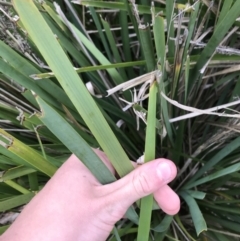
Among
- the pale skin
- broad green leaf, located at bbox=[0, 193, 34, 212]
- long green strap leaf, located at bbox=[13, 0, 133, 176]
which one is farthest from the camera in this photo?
broad green leaf, located at bbox=[0, 193, 34, 212]

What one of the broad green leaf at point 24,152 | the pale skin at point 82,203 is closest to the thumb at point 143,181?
the pale skin at point 82,203

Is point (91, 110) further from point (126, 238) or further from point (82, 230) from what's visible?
point (126, 238)

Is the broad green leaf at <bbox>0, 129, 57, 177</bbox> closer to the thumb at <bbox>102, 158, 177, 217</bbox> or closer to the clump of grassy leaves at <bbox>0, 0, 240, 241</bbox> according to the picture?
the clump of grassy leaves at <bbox>0, 0, 240, 241</bbox>

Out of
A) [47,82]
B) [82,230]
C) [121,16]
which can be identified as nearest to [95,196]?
[82,230]

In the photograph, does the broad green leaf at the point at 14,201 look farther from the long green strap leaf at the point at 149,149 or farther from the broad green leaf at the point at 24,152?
the long green strap leaf at the point at 149,149

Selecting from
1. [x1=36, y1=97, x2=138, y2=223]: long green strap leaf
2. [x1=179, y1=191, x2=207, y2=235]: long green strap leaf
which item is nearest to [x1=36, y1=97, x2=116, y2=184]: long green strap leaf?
[x1=36, y1=97, x2=138, y2=223]: long green strap leaf

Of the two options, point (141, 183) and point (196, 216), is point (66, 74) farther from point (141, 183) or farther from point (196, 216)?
point (196, 216)

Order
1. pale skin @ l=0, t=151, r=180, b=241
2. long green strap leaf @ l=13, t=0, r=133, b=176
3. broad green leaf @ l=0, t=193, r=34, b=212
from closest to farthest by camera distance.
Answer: long green strap leaf @ l=13, t=0, r=133, b=176, pale skin @ l=0, t=151, r=180, b=241, broad green leaf @ l=0, t=193, r=34, b=212

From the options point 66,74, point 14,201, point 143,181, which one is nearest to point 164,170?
point 143,181
